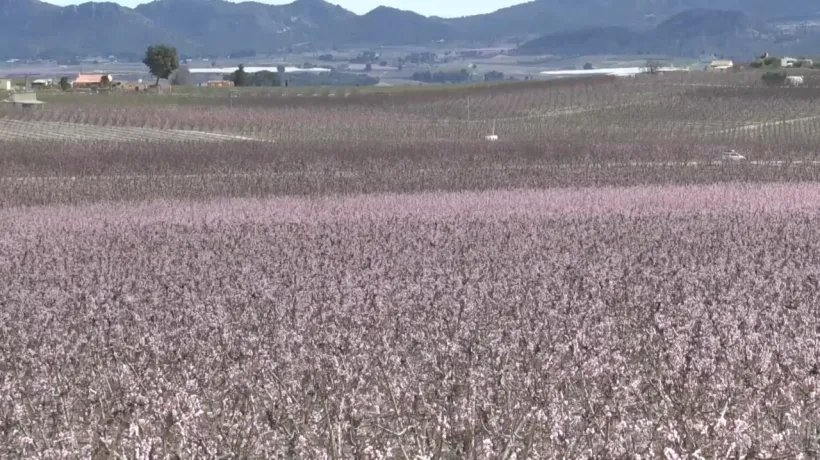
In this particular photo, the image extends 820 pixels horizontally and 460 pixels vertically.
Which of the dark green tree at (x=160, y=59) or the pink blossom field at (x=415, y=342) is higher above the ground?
the pink blossom field at (x=415, y=342)

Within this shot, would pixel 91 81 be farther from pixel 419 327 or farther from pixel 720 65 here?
pixel 419 327

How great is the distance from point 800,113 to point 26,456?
50693 millimetres

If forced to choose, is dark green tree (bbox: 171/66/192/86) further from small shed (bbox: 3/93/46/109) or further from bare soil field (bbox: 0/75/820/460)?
bare soil field (bbox: 0/75/820/460)

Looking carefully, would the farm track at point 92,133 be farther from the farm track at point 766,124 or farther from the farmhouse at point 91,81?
the farmhouse at point 91,81

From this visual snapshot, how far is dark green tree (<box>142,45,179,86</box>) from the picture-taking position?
348 ft

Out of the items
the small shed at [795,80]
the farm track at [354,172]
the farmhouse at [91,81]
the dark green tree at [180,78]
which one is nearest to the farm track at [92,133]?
the farm track at [354,172]

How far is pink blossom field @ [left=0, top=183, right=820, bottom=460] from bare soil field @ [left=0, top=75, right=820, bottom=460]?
0.08ft

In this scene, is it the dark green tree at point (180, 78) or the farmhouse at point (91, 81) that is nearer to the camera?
the farmhouse at point (91, 81)

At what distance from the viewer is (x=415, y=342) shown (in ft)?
21.4

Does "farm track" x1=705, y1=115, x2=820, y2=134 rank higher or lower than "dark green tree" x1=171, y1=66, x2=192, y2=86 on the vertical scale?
higher

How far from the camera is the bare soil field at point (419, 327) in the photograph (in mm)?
4734

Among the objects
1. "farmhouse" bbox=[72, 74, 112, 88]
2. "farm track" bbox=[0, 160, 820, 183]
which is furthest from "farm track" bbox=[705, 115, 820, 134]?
"farmhouse" bbox=[72, 74, 112, 88]

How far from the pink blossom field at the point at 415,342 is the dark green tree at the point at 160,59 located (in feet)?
318

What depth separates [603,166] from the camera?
87.2 feet
